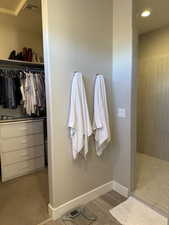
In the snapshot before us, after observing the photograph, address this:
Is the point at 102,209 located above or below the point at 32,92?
below

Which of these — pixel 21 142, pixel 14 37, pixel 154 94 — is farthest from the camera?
pixel 154 94

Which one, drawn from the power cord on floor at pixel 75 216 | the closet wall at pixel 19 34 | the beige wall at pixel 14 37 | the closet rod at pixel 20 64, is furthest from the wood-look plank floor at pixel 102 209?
the beige wall at pixel 14 37

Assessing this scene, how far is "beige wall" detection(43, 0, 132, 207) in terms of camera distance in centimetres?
174

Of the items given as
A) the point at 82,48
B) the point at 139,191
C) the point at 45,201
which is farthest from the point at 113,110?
the point at 45,201

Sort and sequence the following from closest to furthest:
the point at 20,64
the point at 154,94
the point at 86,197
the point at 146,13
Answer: the point at 86,197 → the point at 146,13 → the point at 20,64 → the point at 154,94

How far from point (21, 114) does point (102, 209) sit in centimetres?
229

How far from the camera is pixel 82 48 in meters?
1.94

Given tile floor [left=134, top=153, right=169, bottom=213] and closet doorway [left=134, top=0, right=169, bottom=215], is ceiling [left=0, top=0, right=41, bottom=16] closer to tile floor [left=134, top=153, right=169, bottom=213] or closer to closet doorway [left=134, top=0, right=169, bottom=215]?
closet doorway [left=134, top=0, right=169, bottom=215]

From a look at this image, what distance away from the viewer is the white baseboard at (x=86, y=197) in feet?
6.16

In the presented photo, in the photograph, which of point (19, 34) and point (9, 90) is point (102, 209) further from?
point (19, 34)

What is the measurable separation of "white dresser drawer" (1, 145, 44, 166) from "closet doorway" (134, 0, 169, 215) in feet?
5.94

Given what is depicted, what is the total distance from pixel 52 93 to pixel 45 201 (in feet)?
4.89

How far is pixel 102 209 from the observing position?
200 centimetres

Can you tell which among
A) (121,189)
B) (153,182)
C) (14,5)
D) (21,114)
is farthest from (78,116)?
(14,5)
